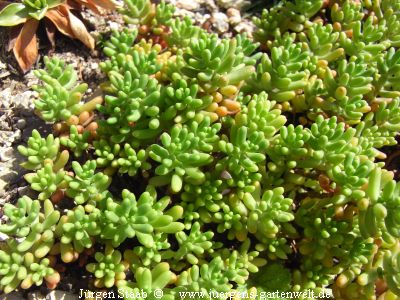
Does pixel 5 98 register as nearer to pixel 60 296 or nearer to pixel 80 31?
pixel 80 31

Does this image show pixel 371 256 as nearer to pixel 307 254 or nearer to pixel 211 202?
pixel 307 254

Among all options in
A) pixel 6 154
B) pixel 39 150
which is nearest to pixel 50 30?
pixel 6 154

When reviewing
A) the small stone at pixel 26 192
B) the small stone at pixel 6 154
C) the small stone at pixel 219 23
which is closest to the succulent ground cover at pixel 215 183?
the small stone at pixel 26 192

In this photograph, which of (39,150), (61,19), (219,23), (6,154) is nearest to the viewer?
(39,150)

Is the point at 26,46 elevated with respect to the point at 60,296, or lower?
elevated

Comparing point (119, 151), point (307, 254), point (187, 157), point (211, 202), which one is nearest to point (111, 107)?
point (119, 151)

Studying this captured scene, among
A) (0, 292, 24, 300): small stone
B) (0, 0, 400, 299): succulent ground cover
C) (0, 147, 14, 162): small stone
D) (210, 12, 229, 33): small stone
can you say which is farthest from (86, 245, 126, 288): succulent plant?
(210, 12, 229, 33): small stone
